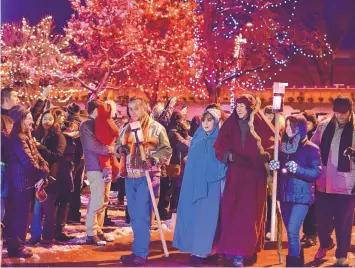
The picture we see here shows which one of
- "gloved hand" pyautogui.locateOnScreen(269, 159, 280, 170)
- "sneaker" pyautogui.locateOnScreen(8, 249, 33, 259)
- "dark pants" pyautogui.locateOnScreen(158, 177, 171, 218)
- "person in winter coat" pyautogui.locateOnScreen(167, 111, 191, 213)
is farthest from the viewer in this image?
"dark pants" pyautogui.locateOnScreen(158, 177, 171, 218)

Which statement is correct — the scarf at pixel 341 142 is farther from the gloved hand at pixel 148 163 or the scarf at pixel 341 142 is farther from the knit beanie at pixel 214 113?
the gloved hand at pixel 148 163

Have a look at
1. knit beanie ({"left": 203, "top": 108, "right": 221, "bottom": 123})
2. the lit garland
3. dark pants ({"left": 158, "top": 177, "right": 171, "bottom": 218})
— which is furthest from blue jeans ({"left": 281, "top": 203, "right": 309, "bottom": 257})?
the lit garland

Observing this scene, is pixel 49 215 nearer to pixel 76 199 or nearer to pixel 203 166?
pixel 76 199

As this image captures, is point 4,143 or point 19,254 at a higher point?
point 4,143

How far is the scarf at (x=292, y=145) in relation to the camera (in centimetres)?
734

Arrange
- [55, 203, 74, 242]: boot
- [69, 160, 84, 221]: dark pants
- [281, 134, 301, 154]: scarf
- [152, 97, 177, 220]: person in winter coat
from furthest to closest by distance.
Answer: [152, 97, 177, 220]: person in winter coat < [69, 160, 84, 221]: dark pants < [55, 203, 74, 242]: boot < [281, 134, 301, 154]: scarf

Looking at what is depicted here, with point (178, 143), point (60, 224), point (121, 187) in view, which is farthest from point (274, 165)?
point (121, 187)

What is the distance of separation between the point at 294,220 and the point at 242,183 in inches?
28.7

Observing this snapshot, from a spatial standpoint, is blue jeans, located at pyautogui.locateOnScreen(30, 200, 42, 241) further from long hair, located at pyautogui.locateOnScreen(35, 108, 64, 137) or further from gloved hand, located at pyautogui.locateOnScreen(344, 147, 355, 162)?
gloved hand, located at pyautogui.locateOnScreen(344, 147, 355, 162)

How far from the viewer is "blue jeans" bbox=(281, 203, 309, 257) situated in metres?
7.24

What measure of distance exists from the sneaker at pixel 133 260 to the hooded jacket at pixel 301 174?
1.80 m

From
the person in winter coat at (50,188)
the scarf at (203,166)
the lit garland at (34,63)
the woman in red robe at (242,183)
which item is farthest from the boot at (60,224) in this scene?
the lit garland at (34,63)

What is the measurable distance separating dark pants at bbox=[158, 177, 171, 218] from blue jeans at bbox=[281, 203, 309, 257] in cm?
438

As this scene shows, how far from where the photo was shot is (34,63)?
26.9 metres
